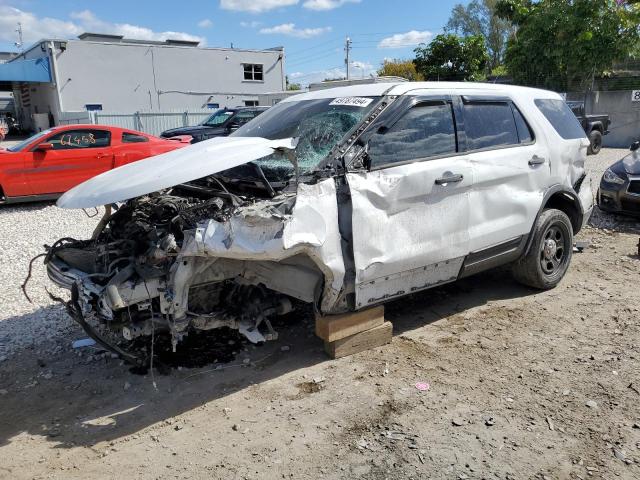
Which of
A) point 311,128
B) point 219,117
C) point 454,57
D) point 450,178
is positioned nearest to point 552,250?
point 450,178

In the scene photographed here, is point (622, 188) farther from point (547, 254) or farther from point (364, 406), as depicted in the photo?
point (364, 406)

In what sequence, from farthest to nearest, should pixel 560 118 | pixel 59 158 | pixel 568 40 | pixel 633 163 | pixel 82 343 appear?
pixel 568 40
pixel 59 158
pixel 633 163
pixel 560 118
pixel 82 343

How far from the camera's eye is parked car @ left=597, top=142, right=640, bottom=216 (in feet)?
25.0

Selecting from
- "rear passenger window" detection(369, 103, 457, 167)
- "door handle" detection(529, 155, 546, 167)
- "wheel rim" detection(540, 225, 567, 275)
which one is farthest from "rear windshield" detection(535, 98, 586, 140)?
"rear passenger window" detection(369, 103, 457, 167)

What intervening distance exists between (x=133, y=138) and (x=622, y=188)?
28.8 feet

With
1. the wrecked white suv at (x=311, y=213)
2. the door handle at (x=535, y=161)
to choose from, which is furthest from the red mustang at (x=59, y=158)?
the door handle at (x=535, y=161)

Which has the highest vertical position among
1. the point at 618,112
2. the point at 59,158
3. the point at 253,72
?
the point at 253,72

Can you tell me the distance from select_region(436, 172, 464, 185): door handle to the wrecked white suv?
0.04 feet

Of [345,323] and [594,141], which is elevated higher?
[594,141]

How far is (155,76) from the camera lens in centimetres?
3197

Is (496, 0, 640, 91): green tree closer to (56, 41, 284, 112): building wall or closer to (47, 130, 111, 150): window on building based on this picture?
(56, 41, 284, 112): building wall

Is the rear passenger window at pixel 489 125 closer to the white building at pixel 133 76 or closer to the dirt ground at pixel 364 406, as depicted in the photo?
the dirt ground at pixel 364 406

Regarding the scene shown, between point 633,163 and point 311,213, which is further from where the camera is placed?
point 633,163

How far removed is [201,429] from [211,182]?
69.5 inches
